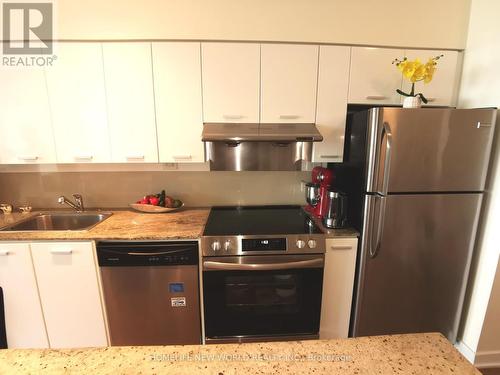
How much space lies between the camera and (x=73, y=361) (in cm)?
66

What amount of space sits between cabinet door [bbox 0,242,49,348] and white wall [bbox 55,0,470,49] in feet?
4.73

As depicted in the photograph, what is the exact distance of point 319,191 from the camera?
1.88 m

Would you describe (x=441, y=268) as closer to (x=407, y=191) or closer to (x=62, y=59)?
(x=407, y=191)

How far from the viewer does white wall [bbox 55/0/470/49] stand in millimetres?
1628

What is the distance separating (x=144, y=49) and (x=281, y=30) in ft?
3.06

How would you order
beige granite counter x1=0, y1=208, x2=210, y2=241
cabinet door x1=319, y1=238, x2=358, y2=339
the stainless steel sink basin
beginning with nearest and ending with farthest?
beige granite counter x1=0, y1=208, x2=210, y2=241, cabinet door x1=319, y1=238, x2=358, y2=339, the stainless steel sink basin

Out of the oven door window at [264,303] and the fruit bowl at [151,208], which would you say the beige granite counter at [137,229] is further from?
the oven door window at [264,303]

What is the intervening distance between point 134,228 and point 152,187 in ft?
1.87

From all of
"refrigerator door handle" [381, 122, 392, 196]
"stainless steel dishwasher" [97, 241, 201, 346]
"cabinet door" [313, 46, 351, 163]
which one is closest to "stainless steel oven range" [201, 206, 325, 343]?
"stainless steel dishwasher" [97, 241, 201, 346]

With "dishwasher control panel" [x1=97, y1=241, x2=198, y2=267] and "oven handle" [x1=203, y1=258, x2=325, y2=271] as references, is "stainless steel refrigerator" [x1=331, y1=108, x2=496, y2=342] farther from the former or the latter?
"dishwasher control panel" [x1=97, y1=241, x2=198, y2=267]

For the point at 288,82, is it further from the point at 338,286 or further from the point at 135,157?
the point at 338,286

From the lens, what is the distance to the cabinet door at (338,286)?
1653 millimetres

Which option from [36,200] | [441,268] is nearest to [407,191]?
[441,268]

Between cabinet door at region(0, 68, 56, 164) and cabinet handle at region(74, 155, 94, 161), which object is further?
cabinet handle at region(74, 155, 94, 161)
